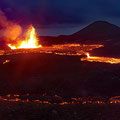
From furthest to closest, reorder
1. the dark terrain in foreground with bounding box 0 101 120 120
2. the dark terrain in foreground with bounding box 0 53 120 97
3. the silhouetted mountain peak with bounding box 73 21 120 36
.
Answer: the silhouetted mountain peak with bounding box 73 21 120 36
the dark terrain in foreground with bounding box 0 53 120 97
the dark terrain in foreground with bounding box 0 101 120 120

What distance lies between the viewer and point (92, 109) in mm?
9289

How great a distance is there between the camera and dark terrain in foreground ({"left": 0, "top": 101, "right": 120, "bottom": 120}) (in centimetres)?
835

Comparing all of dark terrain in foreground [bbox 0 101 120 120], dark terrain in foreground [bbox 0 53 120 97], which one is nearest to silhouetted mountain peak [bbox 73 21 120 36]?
dark terrain in foreground [bbox 0 53 120 97]

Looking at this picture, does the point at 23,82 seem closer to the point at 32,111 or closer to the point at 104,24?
the point at 32,111

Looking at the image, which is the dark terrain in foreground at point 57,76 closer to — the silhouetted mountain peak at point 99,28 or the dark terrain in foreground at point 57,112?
the dark terrain in foreground at point 57,112

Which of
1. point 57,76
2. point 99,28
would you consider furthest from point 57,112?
point 99,28

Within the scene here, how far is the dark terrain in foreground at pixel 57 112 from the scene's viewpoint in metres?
8.35

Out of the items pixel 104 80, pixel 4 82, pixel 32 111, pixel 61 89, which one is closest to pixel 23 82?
pixel 4 82

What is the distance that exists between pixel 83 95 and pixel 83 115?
9821 mm

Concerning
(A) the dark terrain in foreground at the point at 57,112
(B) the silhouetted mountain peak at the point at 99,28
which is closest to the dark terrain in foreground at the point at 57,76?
(A) the dark terrain in foreground at the point at 57,112

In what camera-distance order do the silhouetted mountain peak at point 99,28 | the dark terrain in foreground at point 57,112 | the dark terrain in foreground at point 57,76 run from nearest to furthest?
1. the dark terrain in foreground at point 57,112
2. the dark terrain in foreground at point 57,76
3. the silhouetted mountain peak at point 99,28

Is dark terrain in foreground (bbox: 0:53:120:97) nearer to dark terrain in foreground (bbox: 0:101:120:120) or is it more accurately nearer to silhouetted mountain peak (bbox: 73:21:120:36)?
dark terrain in foreground (bbox: 0:101:120:120)

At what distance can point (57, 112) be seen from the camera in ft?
29.1

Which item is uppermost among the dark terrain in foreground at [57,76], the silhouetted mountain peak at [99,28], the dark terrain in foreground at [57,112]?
the silhouetted mountain peak at [99,28]
